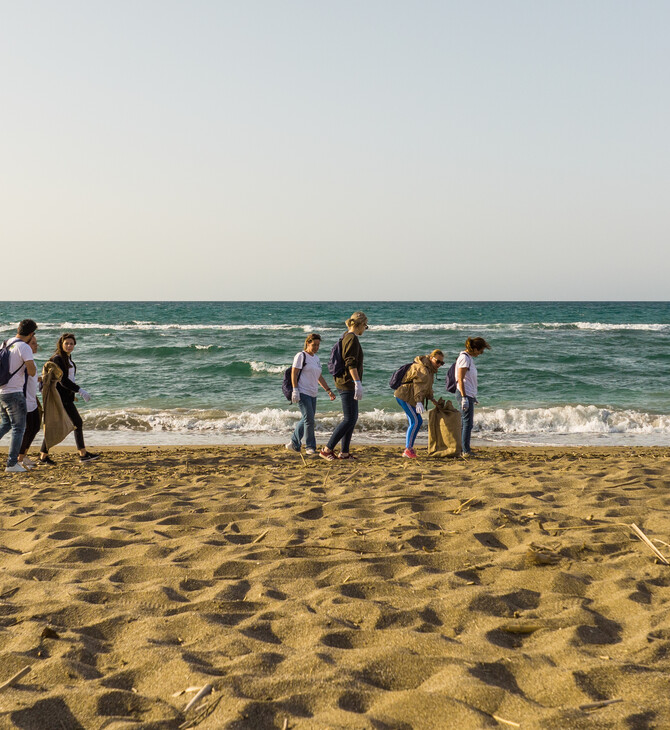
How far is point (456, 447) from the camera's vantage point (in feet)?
27.9

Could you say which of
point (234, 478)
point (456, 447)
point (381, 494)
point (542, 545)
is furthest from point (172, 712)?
point (456, 447)

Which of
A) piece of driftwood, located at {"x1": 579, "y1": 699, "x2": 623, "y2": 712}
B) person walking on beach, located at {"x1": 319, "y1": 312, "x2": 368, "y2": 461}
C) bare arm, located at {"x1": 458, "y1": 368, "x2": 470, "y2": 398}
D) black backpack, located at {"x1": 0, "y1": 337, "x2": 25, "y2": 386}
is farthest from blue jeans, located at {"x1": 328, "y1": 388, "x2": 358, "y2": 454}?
piece of driftwood, located at {"x1": 579, "y1": 699, "x2": 623, "y2": 712}

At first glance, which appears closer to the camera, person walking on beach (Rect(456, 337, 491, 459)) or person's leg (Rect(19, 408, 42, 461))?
person's leg (Rect(19, 408, 42, 461))

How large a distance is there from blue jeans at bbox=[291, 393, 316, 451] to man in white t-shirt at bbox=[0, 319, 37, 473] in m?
3.28

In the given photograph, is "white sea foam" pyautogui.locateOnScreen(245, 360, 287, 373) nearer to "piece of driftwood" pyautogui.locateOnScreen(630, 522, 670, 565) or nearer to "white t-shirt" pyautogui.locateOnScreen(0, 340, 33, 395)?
"white t-shirt" pyautogui.locateOnScreen(0, 340, 33, 395)

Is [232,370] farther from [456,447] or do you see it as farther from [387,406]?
[456,447]

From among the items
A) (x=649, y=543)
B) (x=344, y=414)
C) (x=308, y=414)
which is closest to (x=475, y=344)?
(x=344, y=414)

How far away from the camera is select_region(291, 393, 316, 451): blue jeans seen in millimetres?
8492

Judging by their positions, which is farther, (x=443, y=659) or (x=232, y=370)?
(x=232, y=370)

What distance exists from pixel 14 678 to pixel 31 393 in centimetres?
576

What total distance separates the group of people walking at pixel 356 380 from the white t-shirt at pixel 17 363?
312 centimetres

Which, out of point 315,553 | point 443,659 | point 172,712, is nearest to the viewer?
point 172,712

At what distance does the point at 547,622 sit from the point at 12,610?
2700mm

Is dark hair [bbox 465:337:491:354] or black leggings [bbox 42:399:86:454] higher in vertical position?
dark hair [bbox 465:337:491:354]
